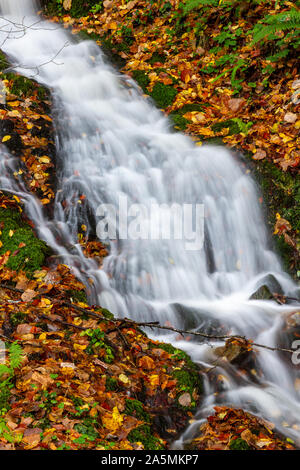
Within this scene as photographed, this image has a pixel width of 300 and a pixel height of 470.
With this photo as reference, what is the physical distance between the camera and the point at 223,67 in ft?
24.2

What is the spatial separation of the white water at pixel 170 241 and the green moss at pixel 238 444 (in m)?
0.50

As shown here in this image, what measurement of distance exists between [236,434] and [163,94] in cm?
624

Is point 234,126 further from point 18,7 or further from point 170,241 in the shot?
point 18,7

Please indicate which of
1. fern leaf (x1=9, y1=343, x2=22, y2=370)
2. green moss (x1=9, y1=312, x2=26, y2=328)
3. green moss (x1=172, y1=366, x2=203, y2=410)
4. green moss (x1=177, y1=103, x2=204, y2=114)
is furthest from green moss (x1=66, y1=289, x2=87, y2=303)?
green moss (x1=177, y1=103, x2=204, y2=114)

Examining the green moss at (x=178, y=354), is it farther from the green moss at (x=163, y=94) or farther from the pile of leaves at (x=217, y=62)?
the green moss at (x=163, y=94)

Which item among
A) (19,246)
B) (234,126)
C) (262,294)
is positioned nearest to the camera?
(19,246)

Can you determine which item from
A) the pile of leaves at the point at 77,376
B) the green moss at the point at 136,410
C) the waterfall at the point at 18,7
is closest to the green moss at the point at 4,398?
the pile of leaves at the point at 77,376

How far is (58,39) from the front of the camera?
9016 millimetres

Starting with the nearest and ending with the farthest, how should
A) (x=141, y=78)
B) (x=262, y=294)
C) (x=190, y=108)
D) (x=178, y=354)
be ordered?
(x=178, y=354) → (x=262, y=294) → (x=190, y=108) → (x=141, y=78)

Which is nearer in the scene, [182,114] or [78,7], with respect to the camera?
[182,114]

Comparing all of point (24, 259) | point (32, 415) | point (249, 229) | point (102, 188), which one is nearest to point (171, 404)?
point (32, 415)

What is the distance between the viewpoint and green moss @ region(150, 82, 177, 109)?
7424mm

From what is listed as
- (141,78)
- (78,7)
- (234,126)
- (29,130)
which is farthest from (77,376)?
(78,7)

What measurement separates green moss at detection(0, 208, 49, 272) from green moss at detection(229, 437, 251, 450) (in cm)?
250
